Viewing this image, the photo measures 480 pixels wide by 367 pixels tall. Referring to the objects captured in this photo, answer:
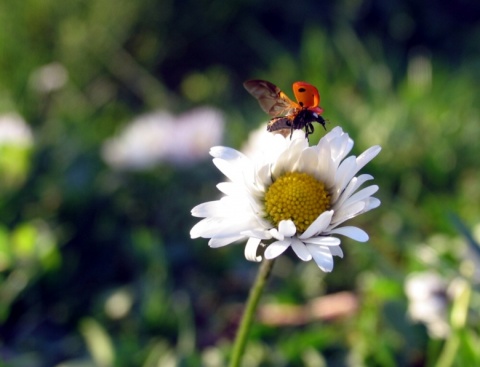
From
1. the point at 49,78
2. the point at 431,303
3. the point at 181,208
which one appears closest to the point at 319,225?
the point at 431,303

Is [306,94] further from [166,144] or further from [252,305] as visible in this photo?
[166,144]

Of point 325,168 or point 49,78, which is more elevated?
point 49,78

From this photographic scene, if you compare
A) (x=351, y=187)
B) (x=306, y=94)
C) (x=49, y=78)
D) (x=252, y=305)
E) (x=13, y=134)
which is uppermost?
(x=49, y=78)

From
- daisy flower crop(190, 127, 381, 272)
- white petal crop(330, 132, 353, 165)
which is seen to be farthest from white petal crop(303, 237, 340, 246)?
white petal crop(330, 132, 353, 165)

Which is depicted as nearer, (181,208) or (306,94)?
(306,94)

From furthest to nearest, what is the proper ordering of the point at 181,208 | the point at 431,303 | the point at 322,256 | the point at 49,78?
the point at 49,78, the point at 181,208, the point at 431,303, the point at 322,256

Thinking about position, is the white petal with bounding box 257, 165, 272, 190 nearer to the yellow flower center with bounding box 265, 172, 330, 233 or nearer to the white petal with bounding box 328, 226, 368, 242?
the yellow flower center with bounding box 265, 172, 330, 233

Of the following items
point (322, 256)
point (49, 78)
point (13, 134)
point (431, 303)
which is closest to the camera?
point (322, 256)
